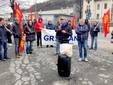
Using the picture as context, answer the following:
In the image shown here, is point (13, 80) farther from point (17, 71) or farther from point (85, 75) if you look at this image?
point (85, 75)

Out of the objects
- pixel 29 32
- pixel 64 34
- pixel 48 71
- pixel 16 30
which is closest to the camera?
pixel 48 71

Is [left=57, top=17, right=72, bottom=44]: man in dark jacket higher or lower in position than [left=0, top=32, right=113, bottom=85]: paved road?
higher

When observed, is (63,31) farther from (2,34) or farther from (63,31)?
(2,34)

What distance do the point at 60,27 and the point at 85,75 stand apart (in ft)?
7.45

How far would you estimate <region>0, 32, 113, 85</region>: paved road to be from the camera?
24.2ft

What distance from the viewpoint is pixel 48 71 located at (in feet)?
27.3

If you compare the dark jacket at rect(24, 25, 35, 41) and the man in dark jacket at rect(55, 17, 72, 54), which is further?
the dark jacket at rect(24, 25, 35, 41)

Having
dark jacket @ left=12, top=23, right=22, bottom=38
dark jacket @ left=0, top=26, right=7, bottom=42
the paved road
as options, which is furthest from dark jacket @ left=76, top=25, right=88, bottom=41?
dark jacket @ left=0, top=26, right=7, bottom=42

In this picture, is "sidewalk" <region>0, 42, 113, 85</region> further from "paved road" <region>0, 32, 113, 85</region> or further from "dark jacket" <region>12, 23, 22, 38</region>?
"dark jacket" <region>12, 23, 22, 38</region>

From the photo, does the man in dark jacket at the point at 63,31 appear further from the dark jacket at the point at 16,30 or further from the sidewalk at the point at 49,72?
the dark jacket at the point at 16,30

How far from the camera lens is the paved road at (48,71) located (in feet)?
→ 24.2

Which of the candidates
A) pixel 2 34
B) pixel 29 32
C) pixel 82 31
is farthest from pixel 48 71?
pixel 29 32

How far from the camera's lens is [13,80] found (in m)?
7.42

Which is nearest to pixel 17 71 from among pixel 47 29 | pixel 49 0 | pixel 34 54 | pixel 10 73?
pixel 10 73
